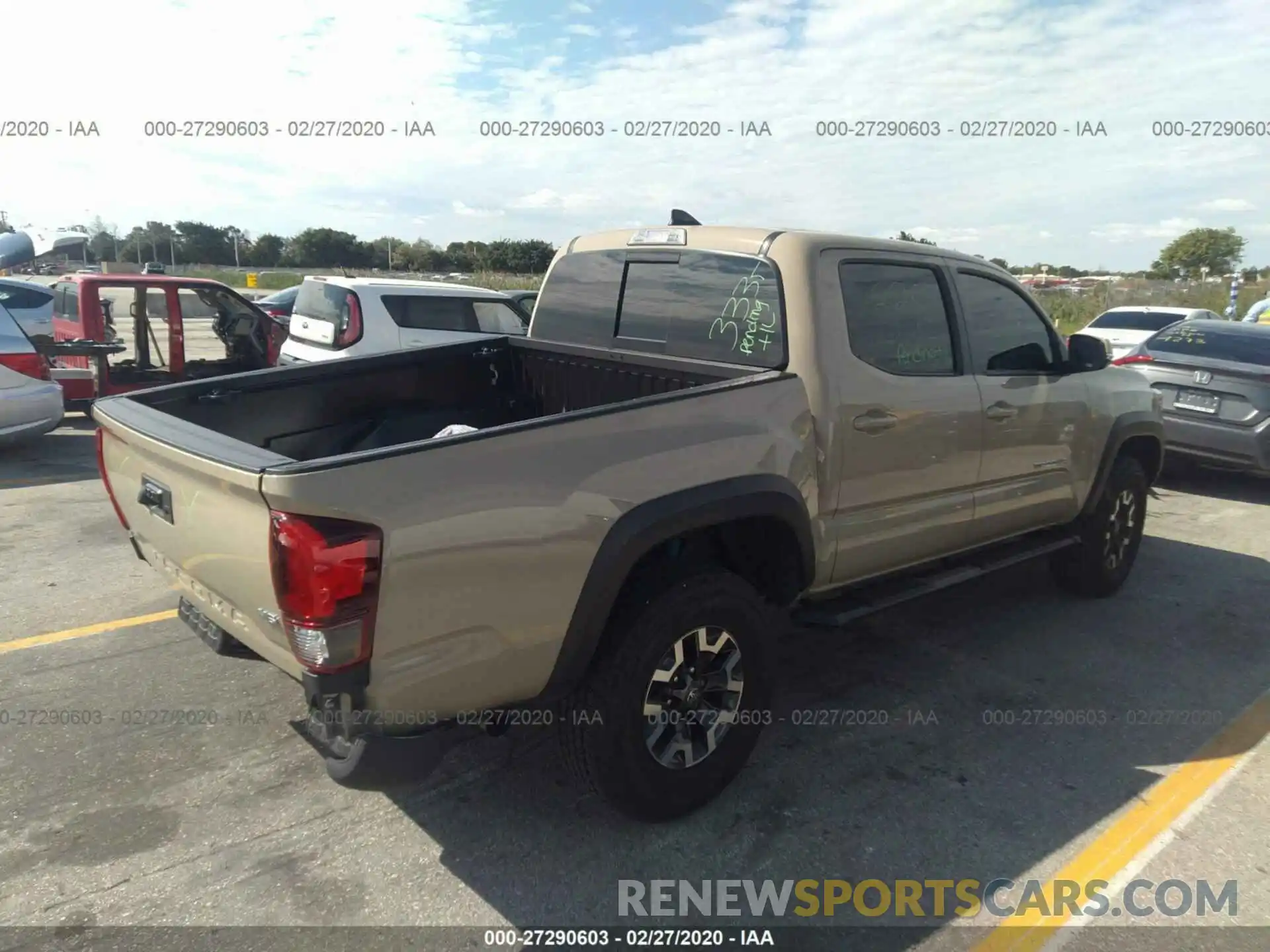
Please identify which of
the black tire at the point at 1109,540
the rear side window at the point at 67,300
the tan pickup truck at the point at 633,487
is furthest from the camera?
the rear side window at the point at 67,300

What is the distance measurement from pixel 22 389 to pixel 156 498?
673 cm

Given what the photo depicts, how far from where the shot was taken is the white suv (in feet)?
29.5

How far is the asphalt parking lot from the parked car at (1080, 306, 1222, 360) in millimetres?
10553

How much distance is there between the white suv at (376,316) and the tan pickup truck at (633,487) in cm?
493

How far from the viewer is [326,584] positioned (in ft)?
7.20

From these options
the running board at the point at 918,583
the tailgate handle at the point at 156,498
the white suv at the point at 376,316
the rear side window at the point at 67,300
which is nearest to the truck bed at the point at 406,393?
the tailgate handle at the point at 156,498

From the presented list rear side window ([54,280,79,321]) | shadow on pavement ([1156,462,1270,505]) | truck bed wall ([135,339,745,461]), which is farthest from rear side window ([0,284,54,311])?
shadow on pavement ([1156,462,1270,505])

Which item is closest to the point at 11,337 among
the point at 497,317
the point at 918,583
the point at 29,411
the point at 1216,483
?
the point at 29,411

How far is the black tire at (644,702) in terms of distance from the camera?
2.81 metres

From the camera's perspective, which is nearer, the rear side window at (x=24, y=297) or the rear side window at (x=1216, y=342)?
the rear side window at (x=1216, y=342)

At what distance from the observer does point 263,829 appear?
297 cm

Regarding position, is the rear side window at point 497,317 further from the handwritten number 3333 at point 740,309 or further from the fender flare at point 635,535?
the fender flare at point 635,535

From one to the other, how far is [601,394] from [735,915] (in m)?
2.20

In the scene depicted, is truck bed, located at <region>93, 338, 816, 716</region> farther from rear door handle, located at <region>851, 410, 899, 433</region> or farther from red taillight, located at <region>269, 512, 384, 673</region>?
rear door handle, located at <region>851, 410, 899, 433</region>
